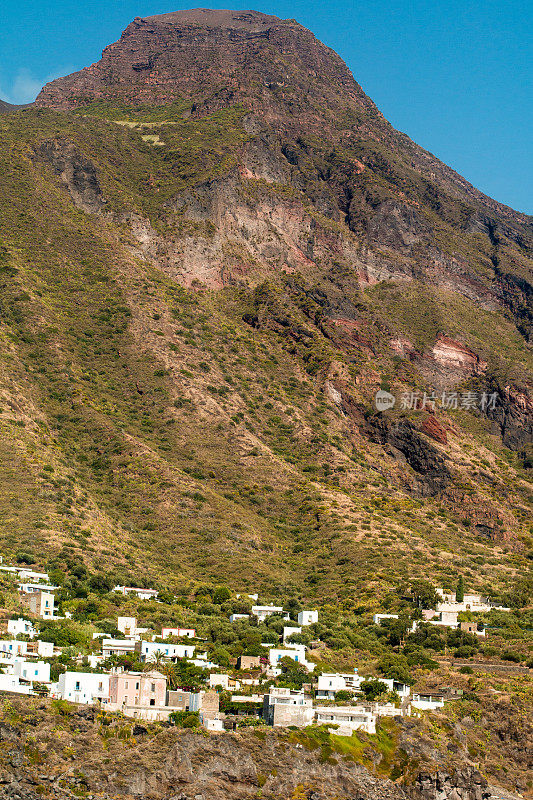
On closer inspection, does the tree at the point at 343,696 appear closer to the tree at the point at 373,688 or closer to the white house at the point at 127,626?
the tree at the point at 373,688

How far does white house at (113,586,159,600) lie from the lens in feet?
300

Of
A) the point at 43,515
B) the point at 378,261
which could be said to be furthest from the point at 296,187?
the point at 43,515

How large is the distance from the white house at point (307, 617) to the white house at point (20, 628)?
75.8 ft

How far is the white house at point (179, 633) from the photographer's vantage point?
82.9 meters

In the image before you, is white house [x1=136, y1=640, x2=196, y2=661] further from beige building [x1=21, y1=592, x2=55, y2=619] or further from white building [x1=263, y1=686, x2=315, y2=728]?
white building [x1=263, y1=686, x2=315, y2=728]

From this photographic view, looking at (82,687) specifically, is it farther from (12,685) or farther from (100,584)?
(100,584)

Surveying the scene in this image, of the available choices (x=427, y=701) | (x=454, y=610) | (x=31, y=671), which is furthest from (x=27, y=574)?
(x=454, y=610)

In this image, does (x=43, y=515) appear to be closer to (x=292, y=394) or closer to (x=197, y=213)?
(x=292, y=394)

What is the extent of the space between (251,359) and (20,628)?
69.8 m

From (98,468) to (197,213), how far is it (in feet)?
177

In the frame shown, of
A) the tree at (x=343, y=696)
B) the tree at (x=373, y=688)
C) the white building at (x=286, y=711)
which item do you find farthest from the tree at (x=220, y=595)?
the white building at (x=286, y=711)

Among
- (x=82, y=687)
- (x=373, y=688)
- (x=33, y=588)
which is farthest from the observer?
(x=33, y=588)

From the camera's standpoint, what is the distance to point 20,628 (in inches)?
2990

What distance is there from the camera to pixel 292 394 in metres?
139
